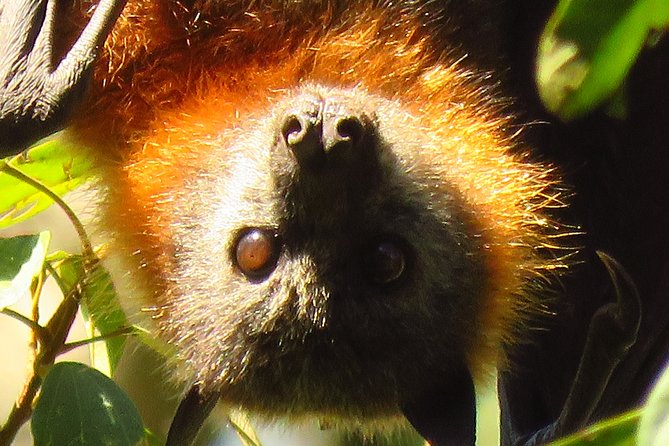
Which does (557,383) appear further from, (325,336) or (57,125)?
(57,125)

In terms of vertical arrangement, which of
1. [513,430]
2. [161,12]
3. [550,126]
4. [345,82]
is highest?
[161,12]

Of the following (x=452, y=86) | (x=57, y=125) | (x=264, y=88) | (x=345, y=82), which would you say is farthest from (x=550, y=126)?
(x=57, y=125)

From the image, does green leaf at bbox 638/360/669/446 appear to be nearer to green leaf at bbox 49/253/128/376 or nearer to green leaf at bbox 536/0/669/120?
green leaf at bbox 536/0/669/120

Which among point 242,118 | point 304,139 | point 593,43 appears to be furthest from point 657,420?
point 242,118

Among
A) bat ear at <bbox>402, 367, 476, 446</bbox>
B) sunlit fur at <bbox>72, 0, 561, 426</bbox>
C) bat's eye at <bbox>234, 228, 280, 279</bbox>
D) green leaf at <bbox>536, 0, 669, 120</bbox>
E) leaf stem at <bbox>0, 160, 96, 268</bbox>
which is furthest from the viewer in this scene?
sunlit fur at <bbox>72, 0, 561, 426</bbox>

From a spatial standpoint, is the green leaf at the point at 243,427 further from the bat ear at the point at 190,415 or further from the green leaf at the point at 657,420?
the green leaf at the point at 657,420

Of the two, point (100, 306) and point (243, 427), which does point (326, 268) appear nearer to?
point (243, 427)

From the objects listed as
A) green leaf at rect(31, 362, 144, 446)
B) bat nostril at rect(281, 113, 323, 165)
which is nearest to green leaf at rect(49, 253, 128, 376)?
green leaf at rect(31, 362, 144, 446)
